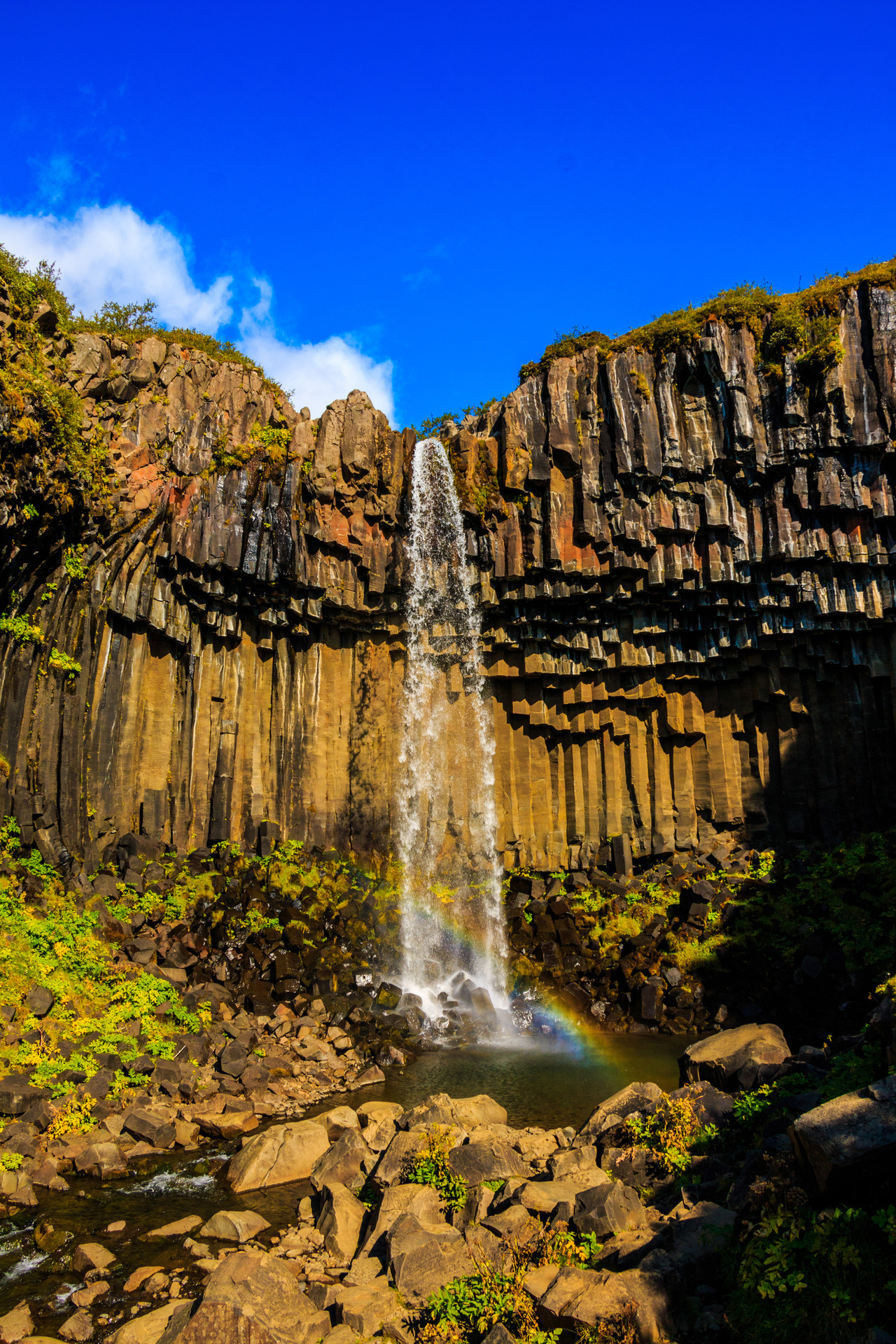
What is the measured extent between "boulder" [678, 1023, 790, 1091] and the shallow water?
1.95 metres

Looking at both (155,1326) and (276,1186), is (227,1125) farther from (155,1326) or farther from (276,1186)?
(155,1326)

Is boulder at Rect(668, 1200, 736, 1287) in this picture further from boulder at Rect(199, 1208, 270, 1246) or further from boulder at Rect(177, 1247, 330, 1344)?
boulder at Rect(199, 1208, 270, 1246)

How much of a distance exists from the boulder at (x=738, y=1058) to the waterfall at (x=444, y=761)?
1033cm

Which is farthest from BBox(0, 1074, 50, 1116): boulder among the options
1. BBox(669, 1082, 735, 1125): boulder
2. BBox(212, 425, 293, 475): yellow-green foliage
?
BBox(212, 425, 293, 475): yellow-green foliage

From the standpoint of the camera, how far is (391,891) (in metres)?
21.6

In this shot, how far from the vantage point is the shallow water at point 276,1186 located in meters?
7.69

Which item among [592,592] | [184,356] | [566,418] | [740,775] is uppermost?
[184,356]

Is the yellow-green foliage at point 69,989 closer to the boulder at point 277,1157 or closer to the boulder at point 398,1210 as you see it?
the boulder at point 277,1157

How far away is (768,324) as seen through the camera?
21.0 m

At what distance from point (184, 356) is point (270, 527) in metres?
5.16

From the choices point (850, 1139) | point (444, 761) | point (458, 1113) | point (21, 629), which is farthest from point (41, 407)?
point (850, 1139)

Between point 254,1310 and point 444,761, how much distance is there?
17.4 m

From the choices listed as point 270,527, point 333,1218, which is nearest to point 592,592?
point 270,527

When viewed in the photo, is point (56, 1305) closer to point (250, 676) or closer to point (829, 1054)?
point (829, 1054)
